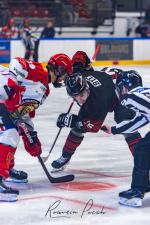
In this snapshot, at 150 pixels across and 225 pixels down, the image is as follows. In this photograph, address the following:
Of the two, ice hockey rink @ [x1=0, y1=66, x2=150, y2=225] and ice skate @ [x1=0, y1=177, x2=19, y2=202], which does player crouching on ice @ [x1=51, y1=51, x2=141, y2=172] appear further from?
ice skate @ [x1=0, y1=177, x2=19, y2=202]

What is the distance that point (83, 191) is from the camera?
5.75m

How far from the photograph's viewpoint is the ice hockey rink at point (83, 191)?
4879 mm

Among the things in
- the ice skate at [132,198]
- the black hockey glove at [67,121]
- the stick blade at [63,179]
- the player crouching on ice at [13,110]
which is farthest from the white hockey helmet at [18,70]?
the ice skate at [132,198]

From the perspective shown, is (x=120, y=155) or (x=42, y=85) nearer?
(x=42, y=85)

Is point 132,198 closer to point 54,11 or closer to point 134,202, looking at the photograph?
Answer: point 134,202

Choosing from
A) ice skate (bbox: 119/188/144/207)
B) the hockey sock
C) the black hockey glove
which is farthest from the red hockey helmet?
ice skate (bbox: 119/188/144/207)

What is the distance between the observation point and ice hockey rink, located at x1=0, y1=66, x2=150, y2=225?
488cm

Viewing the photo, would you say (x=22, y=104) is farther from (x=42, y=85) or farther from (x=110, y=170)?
(x=110, y=170)

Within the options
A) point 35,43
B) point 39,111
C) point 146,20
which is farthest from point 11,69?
point 146,20

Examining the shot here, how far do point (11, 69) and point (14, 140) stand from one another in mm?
528

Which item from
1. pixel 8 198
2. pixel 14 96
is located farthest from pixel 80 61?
pixel 8 198

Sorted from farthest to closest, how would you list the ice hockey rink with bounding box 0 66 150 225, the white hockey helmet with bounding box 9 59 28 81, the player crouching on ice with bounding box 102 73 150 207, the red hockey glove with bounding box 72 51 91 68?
the red hockey glove with bounding box 72 51 91 68, the white hockey helmet with bounding box 9 59 28 81, the player crouching on ice with bounding box 102 73 150 207, the ice hockey rink with bounding box 0 66 150 225

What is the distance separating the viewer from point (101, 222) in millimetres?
4777

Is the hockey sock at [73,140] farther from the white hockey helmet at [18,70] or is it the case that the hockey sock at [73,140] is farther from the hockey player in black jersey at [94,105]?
the white hockey helmet at [18,70]
